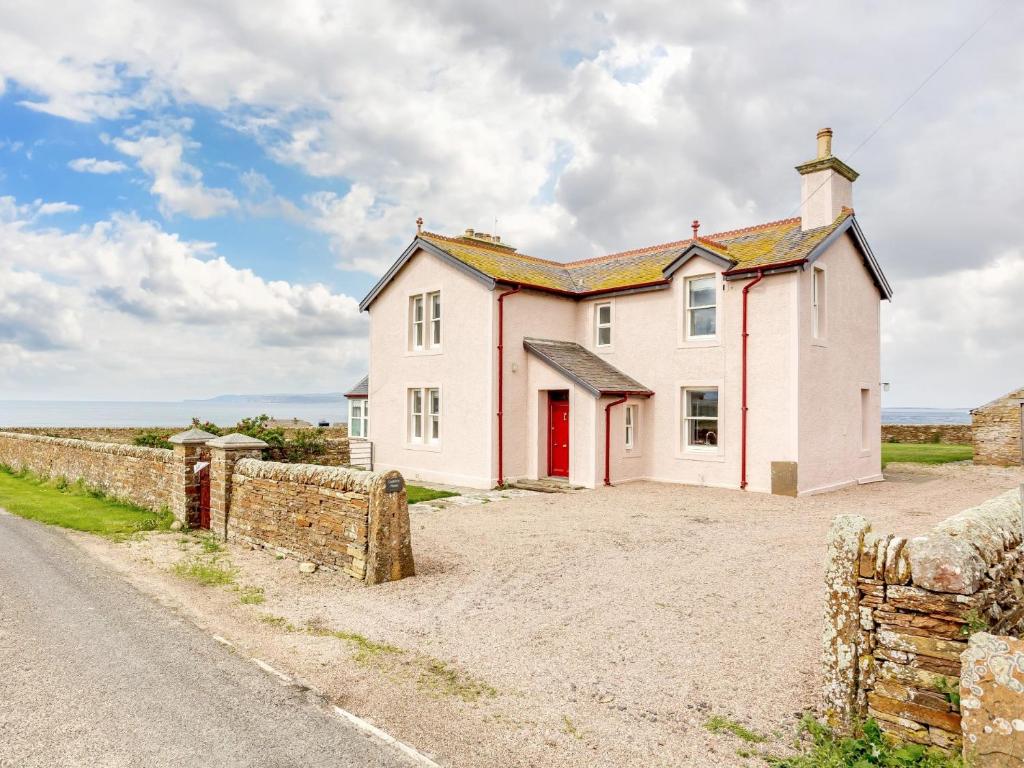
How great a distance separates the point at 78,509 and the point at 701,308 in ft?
54.9

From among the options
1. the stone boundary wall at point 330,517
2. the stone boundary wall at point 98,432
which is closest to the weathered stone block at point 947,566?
the stone boundary wall at point 330,517

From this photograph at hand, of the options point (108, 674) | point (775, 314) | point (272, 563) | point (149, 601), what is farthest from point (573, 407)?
point (108, 674)

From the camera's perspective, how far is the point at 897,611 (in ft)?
13.8

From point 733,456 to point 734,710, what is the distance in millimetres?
13080

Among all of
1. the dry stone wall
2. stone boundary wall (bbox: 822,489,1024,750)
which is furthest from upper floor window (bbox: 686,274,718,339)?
the dry stone wall

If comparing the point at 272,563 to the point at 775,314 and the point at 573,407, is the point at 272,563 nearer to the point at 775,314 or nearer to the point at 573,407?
the point at 573,407

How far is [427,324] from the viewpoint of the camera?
20.8 metres

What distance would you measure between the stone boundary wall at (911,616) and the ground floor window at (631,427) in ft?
46.1

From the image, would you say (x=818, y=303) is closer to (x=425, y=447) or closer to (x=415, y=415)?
(x=425, y=447)

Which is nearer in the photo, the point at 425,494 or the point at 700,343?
the point at 425,494

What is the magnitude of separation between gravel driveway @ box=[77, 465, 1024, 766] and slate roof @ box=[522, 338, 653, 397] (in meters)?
5.90

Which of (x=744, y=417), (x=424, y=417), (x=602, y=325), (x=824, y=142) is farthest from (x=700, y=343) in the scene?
(x=424, y=417)

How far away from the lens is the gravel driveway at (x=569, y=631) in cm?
477

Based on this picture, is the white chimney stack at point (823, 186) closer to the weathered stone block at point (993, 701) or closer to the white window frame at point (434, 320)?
the white window frame at point (434, 320)
